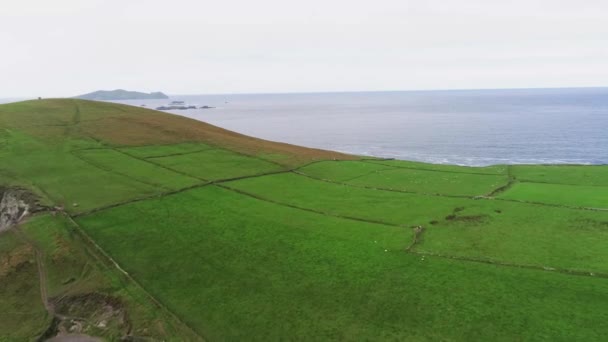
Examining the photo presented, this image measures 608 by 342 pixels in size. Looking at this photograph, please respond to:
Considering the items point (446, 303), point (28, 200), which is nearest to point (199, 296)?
point (446, 303)

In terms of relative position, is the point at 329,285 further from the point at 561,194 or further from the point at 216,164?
the point at 216,164

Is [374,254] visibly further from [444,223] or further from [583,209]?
[583,209]

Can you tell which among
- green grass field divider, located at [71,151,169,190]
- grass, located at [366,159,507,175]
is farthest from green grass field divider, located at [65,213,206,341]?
grass, located at [366,159,507,175]

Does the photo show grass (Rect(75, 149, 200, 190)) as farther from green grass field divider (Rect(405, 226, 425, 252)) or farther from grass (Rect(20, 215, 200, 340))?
green grass field divider (Rect(405, 226, 425, 252))

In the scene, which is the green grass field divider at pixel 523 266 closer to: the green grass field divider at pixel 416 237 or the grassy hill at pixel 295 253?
the grassy hill at pixel 295 253

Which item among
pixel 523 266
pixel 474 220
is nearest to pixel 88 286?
pixel 523 266

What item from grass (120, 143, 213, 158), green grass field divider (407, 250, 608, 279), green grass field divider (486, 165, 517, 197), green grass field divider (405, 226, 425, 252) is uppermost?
grass (120, 143, 213, 158)
